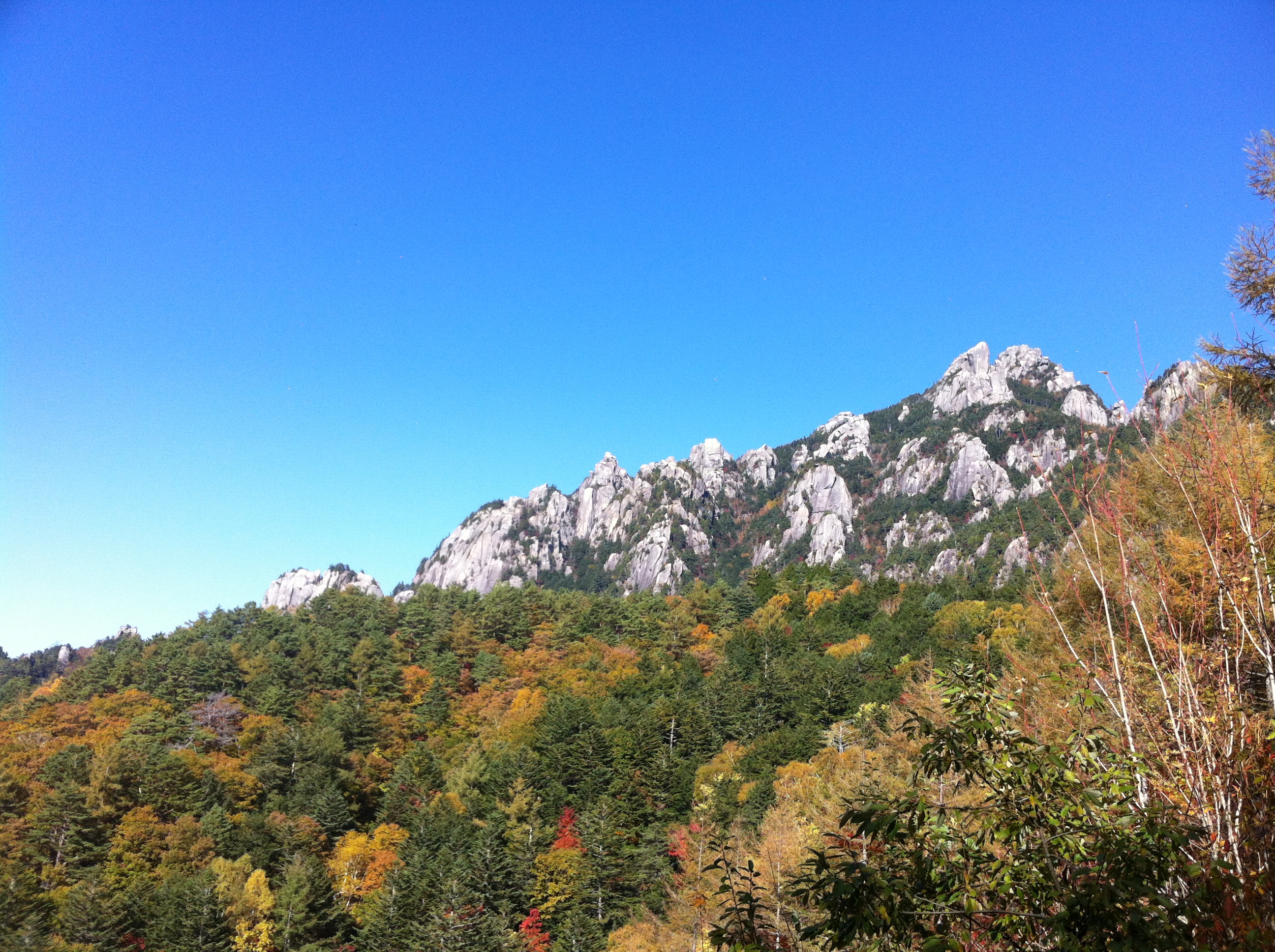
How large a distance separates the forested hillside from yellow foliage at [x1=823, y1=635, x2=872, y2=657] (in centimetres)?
38

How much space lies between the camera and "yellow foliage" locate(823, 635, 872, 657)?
189ft

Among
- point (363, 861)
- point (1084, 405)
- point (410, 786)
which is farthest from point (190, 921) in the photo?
point (1084, 405)

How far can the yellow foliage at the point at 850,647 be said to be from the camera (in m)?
57.5

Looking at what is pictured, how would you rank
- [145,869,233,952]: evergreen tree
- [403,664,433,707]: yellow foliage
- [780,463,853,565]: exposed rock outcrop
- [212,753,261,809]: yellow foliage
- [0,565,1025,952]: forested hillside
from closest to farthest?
[145,869,233,952]: evergreen tree, [0,565,1025,952]: forested hillside, [212,753,261,809]: yellow foliage, [403,664,433,707]: yellow foliage, [780,463,853,565]: exposed rock outcrop

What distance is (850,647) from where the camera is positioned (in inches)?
2346

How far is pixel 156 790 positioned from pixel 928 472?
164m

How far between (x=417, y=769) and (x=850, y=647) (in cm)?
3554

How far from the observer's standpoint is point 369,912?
36.1 meters

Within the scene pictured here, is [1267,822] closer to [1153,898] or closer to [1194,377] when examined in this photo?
[1153,898]

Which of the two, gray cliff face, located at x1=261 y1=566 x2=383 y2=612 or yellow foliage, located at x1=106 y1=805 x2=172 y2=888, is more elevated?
gray cliff face, located at x1=261 y1=566 x2=383 y2=612

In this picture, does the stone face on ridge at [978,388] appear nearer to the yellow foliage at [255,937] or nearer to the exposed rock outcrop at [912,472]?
the exposed rock outcrop at [912,472]

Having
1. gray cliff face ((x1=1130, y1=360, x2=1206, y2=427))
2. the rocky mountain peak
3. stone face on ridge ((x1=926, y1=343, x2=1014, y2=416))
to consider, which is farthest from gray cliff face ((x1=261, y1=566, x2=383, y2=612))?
gray cliff face ((x1=1130, y1=360, x2=1206, y2=427))

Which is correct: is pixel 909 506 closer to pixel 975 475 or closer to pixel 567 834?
pixel 975 475

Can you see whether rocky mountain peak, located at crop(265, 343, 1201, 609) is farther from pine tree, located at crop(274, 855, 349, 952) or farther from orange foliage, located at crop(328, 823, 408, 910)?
pine tree, located at crop(274, 855, 349, 952)
